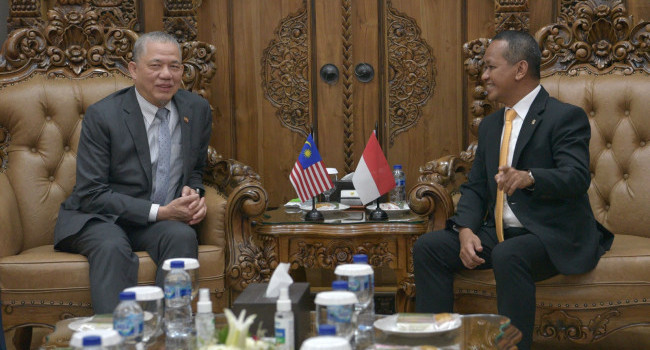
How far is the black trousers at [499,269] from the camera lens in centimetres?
274

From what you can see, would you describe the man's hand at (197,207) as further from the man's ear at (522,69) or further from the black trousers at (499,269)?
the man's ear at (522,69)

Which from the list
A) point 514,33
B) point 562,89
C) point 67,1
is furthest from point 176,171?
point 562,89

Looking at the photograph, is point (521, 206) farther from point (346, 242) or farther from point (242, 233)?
point (242, 233)

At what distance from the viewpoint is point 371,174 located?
3.30 meters

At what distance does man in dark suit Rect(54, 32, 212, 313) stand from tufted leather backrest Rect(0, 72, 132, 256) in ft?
0.73

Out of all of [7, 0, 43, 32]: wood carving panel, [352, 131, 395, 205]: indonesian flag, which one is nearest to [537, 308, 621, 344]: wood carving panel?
[352, 131, 395, 205]: indonesian flag

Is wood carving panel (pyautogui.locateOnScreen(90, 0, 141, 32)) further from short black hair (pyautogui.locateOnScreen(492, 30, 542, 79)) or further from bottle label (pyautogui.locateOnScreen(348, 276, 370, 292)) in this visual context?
bottle label (pyautogui.locateOnScreen(348, 276, 370, 292))

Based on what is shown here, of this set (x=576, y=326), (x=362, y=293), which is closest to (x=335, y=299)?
(x=362, y=293)

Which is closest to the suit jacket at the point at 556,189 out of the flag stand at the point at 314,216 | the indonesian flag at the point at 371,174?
the indonesian flag at the point at 371,174

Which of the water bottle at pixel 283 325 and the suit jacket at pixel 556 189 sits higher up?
the suit jacket at pixel 556 189

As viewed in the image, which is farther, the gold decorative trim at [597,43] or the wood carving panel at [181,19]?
the wood carving panel at [181,19]

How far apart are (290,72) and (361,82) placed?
1.23ft

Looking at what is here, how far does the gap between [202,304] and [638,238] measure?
199cm

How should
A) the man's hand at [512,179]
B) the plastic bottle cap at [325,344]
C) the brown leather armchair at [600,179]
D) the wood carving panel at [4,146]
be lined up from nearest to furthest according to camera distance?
the plastic bottle cap at [325,344], the man's hand at [512,179], the brown leather armchair at [600,179], the wood carving panel at [4,146]
